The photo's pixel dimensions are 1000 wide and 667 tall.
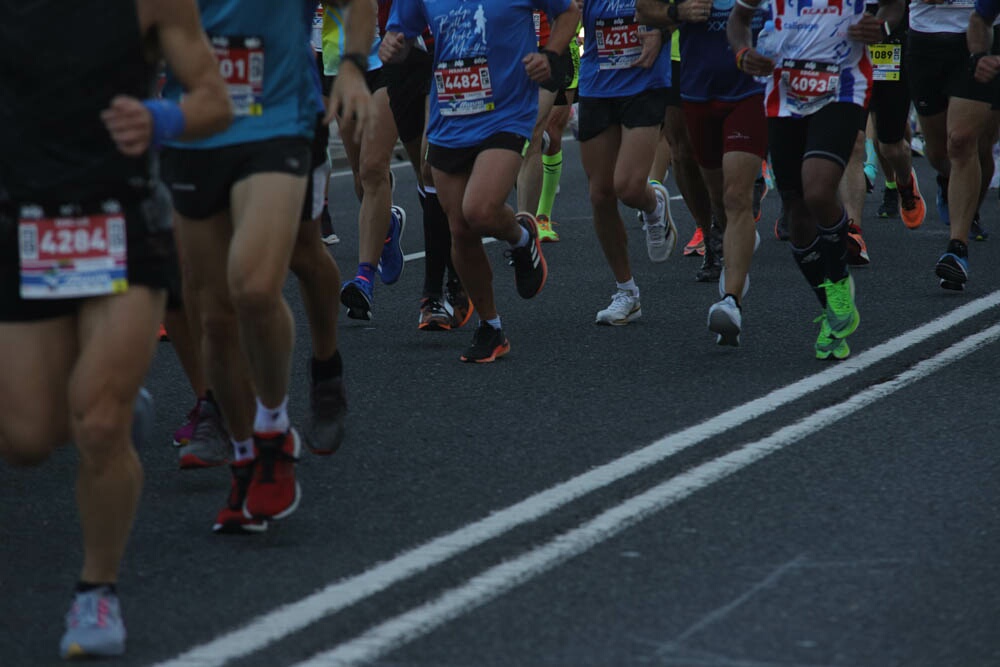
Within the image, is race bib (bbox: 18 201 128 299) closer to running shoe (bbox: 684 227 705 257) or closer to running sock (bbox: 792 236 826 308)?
running sock (bbox: 792 236 826 308)

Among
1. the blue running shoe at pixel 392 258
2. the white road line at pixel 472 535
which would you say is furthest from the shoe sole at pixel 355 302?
the white road line at pixel 472 535

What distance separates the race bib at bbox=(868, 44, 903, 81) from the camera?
11.3 metres

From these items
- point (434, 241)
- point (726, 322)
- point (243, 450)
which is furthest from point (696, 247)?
point (243, 450)

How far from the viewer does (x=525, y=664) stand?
3.73 m

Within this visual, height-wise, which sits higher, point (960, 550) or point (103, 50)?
point (103, 50)

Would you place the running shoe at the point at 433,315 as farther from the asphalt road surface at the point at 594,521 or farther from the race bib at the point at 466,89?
the race bib at the point at 466,89

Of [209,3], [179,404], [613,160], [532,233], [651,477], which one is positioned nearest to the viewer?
[209,3]

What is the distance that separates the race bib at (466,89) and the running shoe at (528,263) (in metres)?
0.64

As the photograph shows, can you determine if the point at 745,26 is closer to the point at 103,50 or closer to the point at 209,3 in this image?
the point at 209,3

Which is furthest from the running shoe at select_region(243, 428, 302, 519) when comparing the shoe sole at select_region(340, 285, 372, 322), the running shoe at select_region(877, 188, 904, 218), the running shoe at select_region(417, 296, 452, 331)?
the running shoe at select_region(877, 188, 904, 218)

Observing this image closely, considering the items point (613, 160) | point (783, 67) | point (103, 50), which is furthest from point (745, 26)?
point (103, 50)

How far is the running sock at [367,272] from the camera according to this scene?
29.0 ft

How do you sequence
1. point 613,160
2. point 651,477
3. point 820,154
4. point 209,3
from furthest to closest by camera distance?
point 613,160 → point 820,154 → point 651,477 → point 209,3

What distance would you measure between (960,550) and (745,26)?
12.3ft
